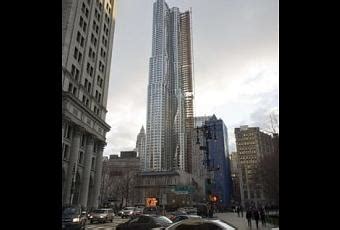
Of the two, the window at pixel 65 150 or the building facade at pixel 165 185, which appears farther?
the building facade at pixel 165 185

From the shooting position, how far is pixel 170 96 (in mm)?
44094

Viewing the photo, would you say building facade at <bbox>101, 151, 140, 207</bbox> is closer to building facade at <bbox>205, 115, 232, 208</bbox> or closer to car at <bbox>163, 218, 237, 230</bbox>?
building facade at <bbox>205, 115, 232, 208</bbox>

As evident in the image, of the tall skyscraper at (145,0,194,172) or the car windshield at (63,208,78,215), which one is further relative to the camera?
the tall skyscraper at (145,0,194,172)

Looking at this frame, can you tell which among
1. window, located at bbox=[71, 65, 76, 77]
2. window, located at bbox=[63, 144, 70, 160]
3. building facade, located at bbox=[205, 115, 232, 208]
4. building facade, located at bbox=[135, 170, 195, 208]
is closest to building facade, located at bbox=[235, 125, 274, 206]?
building facade, located at bbox=[205, 115, 232, 208]

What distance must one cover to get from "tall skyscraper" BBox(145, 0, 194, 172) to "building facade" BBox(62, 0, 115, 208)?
8717 millimetres

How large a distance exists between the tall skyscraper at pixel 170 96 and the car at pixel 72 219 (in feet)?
68.6

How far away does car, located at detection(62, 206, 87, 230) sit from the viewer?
12.3 meters

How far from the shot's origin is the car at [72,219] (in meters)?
12.3

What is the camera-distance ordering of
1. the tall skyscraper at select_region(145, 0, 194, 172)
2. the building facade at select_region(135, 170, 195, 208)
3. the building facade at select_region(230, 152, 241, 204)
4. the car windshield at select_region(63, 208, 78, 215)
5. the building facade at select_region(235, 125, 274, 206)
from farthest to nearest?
the building facade at select_region(230, 152, 241, 204) → the tall skyscraper at select_region(145, 0, 194, 172) → the building facade at select_region(135, 170, 195, 208) → the building facade at select_region(235, 125, 274, 206) → the car windshield at select_region(63, 208, 78, 215)

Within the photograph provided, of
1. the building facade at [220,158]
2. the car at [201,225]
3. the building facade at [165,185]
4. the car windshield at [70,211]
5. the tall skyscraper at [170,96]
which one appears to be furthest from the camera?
the tall skyscraper at [170,96]

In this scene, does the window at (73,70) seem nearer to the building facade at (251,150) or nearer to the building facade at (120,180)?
the building facade at (251,150)

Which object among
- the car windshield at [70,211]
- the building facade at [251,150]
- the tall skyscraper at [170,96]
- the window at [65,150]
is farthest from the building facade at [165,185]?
the car windshield at [70,211]
